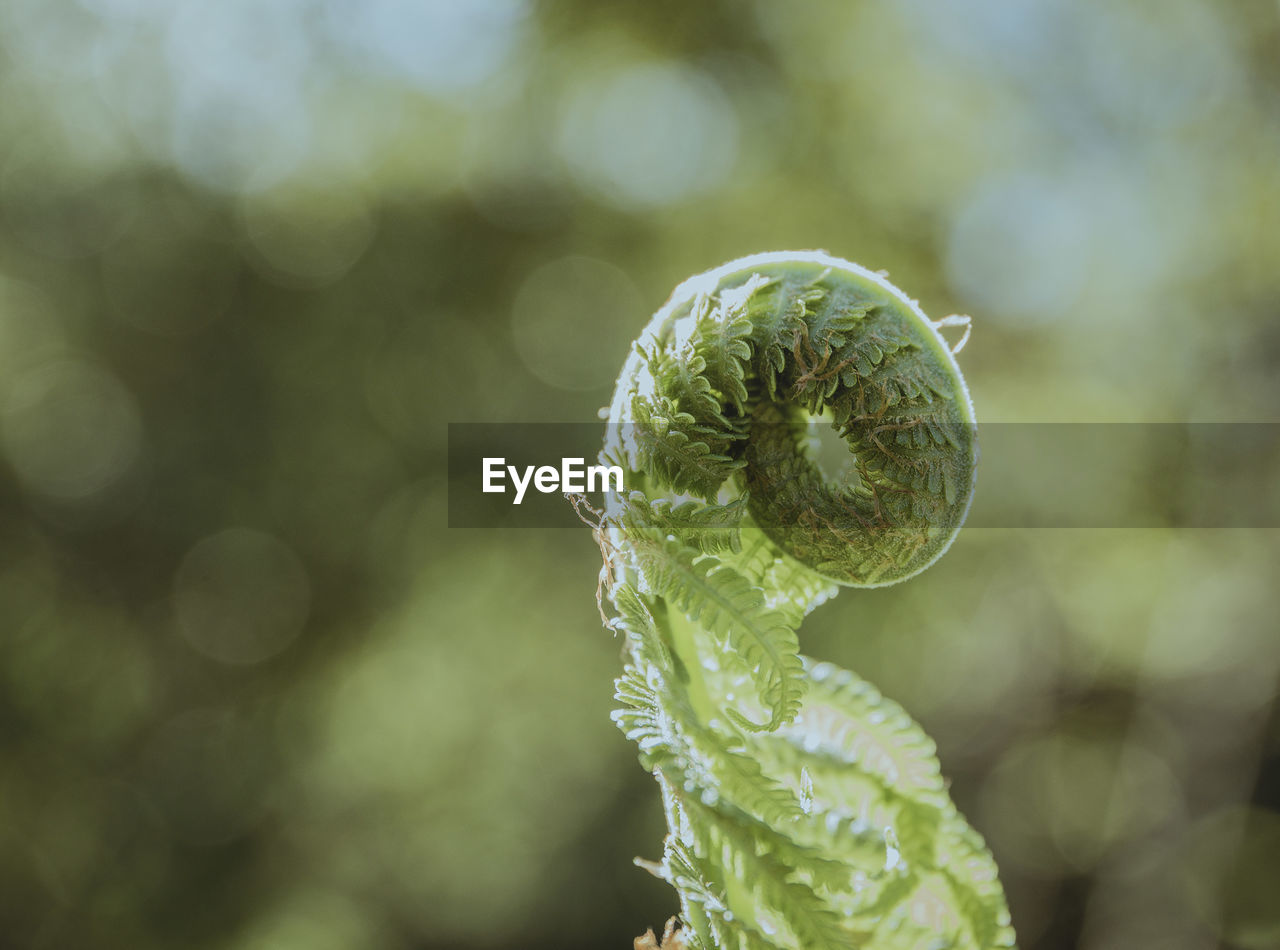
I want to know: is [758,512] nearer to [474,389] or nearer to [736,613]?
[736,613]

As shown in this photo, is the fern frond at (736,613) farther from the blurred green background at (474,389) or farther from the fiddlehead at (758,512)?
the blurred green background at (474,389)

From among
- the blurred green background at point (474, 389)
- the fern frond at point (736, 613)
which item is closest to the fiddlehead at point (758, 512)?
the fern frond at point (736, 613)

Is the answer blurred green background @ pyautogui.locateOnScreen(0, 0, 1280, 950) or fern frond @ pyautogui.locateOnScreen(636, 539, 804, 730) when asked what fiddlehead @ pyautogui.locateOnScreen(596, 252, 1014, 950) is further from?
blurred green background @ pyautogui.locateOnScreen(0, 0, 1280, 950)

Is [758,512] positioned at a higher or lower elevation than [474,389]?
lower

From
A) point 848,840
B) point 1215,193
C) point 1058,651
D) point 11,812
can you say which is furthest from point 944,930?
point 11,812

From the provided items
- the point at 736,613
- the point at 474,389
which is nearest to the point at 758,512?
the point at 736,613

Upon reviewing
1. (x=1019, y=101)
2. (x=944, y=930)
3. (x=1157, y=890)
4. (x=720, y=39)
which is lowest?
(x=1157, y=890)

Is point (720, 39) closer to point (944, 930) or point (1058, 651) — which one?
point (1058, 651)
